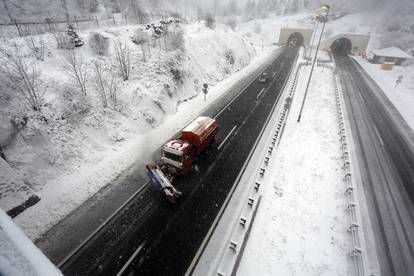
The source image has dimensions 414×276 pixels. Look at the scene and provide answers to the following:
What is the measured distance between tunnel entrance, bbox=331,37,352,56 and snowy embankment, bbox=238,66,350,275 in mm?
61966

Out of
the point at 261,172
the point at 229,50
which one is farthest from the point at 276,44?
the point at 261,172

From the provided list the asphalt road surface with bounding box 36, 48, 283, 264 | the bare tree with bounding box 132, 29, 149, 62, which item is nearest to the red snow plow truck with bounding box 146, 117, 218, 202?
the asphalt road surface with bounding box 36, 48, 283, 264

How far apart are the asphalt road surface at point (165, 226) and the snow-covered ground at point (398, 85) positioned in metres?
23.0

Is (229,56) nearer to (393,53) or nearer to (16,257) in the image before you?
(16,257)

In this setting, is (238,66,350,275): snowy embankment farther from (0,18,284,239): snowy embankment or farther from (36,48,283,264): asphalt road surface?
(0,18,284,239): snowy embankment

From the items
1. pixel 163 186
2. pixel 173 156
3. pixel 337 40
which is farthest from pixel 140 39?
pixel 337 40

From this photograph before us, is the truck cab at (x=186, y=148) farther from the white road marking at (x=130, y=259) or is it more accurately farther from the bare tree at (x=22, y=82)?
the bare tree at (x=22, y=82)

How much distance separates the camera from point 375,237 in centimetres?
1074

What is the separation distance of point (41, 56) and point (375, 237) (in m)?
28.5

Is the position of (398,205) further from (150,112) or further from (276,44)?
(276,44)

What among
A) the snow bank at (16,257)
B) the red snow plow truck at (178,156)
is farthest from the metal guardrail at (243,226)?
the snow bank at (16,257)

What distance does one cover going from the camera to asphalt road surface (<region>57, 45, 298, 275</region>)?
9047 millimetres

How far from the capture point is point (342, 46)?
66.1m

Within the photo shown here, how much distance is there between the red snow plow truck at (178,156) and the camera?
11945 millimetres
